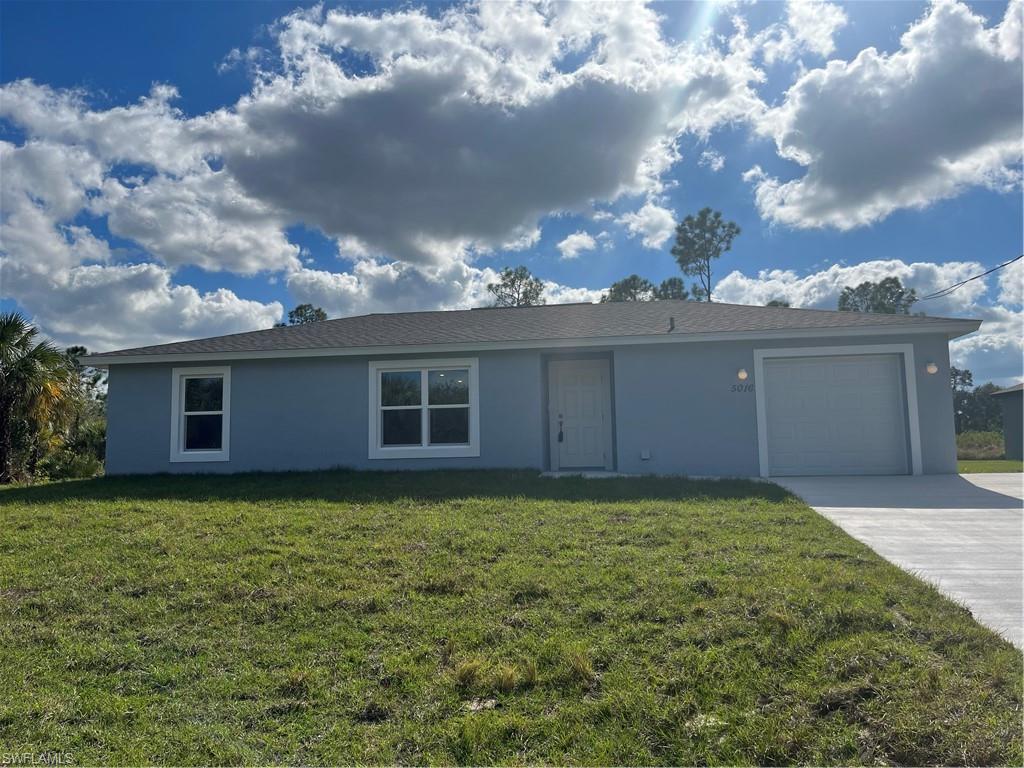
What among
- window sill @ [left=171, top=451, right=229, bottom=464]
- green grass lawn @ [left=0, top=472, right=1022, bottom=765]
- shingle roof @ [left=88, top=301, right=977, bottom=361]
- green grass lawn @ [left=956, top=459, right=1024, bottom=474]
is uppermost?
shingle roof @ [left=88, top=301, right=977, bottom=361]

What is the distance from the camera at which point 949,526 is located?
6.55m

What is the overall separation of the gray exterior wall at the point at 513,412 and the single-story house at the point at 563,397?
28 millimetres

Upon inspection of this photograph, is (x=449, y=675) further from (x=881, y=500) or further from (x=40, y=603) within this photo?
(x=881, y=500)

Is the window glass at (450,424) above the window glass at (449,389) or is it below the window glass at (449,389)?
below

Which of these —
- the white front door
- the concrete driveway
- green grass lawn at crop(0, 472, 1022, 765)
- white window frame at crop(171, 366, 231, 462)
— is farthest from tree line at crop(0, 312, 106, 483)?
the concrete driveway

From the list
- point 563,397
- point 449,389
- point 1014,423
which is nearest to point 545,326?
point 563,397

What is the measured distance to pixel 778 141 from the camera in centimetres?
1541

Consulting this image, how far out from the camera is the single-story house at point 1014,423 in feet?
66.6

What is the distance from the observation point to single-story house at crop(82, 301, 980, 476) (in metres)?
10.5

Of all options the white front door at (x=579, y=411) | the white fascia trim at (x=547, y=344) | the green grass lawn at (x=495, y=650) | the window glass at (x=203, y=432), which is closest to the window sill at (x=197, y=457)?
the window glass at (x=203, y=432)

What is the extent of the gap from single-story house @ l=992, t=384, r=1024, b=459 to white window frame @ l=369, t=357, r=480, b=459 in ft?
65.4

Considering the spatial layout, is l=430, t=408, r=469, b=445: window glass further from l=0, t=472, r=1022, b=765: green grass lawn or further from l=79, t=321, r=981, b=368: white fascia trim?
l=0, t=472, r=1022, b=765: green grass lawn

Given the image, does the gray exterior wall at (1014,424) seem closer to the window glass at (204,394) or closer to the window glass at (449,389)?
the window glass at (449,389)

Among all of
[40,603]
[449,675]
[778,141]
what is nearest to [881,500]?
[449,675]
